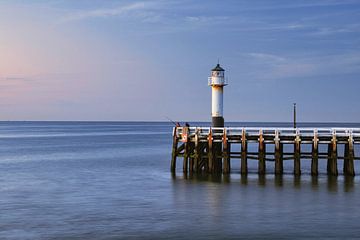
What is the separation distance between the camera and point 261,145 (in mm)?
32656

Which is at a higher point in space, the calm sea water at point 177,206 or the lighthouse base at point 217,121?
the lighthouse base at point 217,121

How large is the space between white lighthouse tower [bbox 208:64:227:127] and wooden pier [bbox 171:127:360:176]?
1.19 m

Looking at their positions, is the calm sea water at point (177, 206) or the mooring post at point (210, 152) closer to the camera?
the calm sea water at point (177, 206)

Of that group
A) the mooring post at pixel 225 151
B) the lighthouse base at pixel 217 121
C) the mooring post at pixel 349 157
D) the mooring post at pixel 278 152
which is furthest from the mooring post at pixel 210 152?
the mooring post at pixel 349 157

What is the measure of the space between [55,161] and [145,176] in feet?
57.0

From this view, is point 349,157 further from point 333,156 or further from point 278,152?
point 278,152

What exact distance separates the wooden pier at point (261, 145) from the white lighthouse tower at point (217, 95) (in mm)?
1193

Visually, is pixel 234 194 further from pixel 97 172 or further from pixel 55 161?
pixel 55 161

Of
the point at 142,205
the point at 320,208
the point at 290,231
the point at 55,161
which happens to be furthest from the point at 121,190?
the point at 55,161

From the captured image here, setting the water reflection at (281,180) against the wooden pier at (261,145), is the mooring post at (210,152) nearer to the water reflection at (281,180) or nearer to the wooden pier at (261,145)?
the wooden pier at (261,145)

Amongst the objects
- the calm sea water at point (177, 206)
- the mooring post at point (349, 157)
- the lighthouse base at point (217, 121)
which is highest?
the lighthouse base at point (217, 121)

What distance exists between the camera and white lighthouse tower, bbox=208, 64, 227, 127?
1420 inches

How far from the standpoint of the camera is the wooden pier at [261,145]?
32250 millimetres

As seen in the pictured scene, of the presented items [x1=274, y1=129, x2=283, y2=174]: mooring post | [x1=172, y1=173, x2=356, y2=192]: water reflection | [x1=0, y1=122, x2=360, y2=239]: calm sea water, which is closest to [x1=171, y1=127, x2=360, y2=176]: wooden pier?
[x1=274, y1=129, x2=283, y2=174]: mooring post
